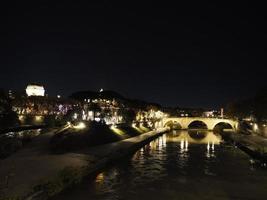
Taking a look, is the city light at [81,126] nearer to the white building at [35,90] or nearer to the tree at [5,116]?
the tree at [5,116]

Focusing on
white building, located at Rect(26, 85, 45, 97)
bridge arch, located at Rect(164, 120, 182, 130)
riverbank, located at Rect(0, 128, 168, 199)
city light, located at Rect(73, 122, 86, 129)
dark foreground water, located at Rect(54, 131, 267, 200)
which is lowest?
dark foreground water, located at Rect(54, 131, 267, 200)

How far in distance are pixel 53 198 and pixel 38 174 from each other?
4.14 m

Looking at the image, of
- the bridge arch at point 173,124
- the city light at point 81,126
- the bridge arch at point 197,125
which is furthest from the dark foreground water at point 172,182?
the bridge arch at point 197,125

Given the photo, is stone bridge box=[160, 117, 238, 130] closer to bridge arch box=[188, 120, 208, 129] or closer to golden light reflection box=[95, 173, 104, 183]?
bridge arch box=[188, 120, 208, 129]

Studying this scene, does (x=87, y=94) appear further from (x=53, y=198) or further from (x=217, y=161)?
(x=53, y=198)

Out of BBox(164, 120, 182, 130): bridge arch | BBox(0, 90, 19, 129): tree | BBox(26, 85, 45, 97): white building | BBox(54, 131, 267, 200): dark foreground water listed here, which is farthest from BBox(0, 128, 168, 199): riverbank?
BBox(164, 120, 182, 130): bridge arch

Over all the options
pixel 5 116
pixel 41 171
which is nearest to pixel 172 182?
pixel 41 171

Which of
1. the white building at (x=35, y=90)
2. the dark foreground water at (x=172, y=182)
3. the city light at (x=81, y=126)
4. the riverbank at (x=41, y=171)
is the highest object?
the white building at (x=35, y=90)

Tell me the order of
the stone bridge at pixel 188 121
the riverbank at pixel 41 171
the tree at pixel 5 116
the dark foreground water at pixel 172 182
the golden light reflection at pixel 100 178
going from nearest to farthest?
1. the riverbank at pixel 41 171
2. the dark foreground water at pixel 172 182
3. the golden light reflection at pixel 100 178
4. the tree at pixel 5 116
5. the stone bridge at pixel 188 121

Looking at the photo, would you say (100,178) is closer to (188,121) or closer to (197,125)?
(188,121)

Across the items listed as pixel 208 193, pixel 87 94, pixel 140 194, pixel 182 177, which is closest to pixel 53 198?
pixel 140 194

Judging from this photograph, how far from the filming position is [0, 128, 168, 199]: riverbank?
741 inches

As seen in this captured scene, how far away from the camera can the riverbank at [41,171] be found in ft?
61.7

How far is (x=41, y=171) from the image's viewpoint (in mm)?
24969
